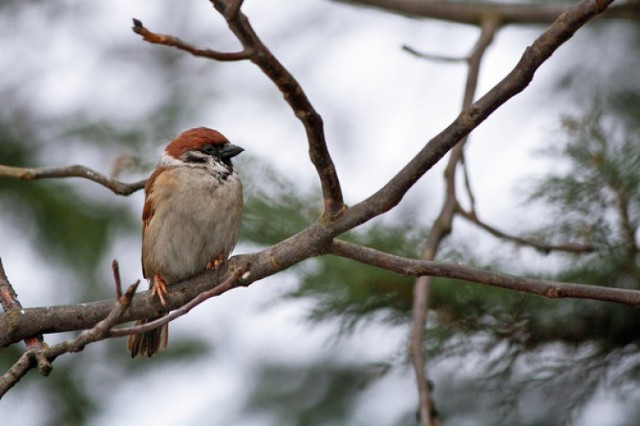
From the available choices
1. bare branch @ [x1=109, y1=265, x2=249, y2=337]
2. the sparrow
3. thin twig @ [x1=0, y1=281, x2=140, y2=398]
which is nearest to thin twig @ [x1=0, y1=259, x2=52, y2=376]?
thin twig @ [x1=0, y1=281, x2=140, y2=398]

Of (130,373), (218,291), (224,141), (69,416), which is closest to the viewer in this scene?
(218,291)

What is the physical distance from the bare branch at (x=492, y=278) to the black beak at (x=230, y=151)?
169 centimetres

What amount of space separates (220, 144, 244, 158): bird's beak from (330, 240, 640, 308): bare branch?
5.55ft

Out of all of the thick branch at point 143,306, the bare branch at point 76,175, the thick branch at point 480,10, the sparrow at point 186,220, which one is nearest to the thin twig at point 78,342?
the thick branch at point 143,306

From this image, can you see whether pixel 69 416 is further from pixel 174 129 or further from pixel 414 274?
pixel 414 274

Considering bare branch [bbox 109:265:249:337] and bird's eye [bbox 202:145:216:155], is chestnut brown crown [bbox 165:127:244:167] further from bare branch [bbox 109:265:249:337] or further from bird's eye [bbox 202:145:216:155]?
bare branch [bbox 109:265:249:337]

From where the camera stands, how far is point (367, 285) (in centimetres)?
392

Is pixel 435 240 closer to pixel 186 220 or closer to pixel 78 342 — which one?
pixel 186 220

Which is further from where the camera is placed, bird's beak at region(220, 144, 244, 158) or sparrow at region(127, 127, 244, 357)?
bird's beak at region(220, 144, 244, 158)

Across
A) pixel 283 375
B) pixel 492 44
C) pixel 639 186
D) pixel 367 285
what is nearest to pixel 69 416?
pixel 283 375

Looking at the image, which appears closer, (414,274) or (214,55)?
(214,55)

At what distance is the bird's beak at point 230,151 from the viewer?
14.4 feet

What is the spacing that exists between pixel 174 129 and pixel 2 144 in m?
1.32

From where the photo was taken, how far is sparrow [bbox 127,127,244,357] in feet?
13.2
